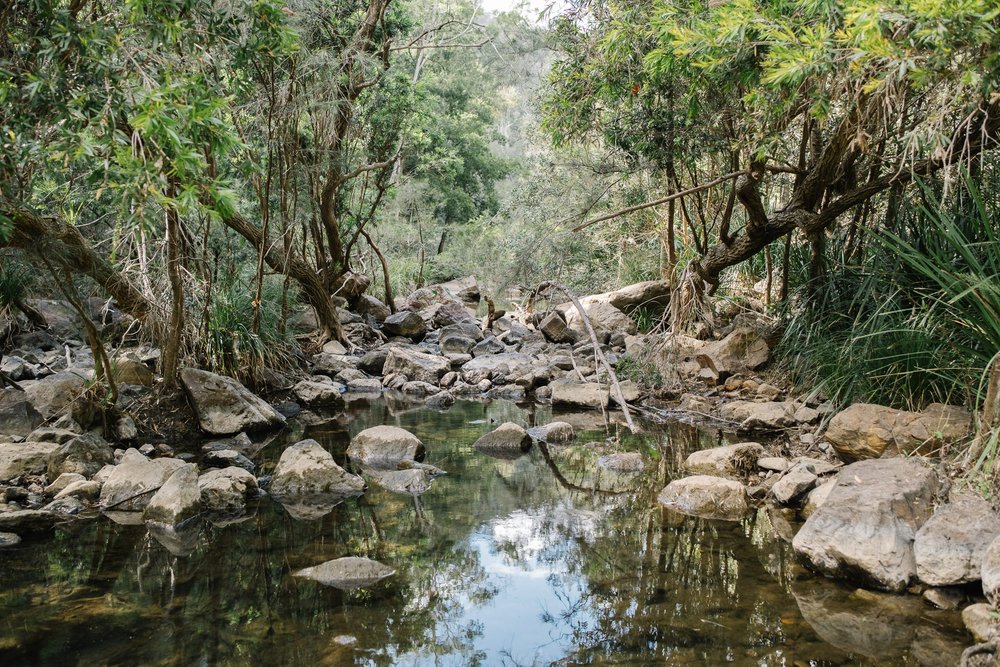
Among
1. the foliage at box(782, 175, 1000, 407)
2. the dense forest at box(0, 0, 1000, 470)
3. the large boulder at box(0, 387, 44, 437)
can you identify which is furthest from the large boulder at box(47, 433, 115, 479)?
the foliage at box(782, 175, 1000, 407)

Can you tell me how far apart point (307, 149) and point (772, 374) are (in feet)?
21.4

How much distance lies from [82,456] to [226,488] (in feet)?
3.99

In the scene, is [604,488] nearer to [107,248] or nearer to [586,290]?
[107,248]

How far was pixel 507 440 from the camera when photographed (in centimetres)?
722

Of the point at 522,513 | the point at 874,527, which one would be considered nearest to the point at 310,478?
the point at 522,513

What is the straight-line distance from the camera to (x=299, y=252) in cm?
1107

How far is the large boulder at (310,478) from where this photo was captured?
5816 mm

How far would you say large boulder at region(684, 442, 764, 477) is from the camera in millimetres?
6150

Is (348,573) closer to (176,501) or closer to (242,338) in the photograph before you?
(176,501)

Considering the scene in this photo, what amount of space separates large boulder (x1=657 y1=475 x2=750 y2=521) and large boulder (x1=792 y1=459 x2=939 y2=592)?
0.85 metres

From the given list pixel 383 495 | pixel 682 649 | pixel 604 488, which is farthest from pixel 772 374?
pixel 682 649

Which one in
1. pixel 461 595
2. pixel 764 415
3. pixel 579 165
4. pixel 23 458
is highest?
pixel 579 165

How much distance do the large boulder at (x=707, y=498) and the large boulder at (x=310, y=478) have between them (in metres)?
2.34

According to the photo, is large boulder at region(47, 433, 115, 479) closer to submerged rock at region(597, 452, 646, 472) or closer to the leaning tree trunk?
the leaning tree trunk
